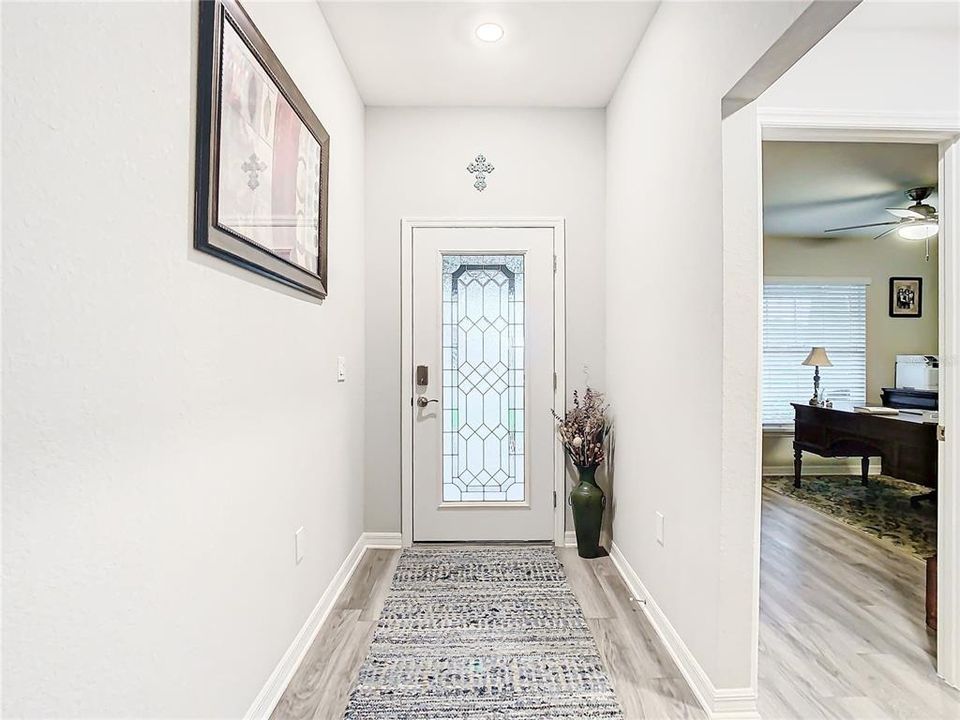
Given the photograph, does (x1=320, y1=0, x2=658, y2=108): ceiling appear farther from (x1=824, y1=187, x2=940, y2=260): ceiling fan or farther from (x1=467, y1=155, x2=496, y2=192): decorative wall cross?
(x1=824, y1=187, x2=940, y2=260): ceiling fan

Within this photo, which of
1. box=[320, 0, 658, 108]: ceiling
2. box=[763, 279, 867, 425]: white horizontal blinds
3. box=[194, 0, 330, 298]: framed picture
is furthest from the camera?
box=[763, 279, 867, 425]: white horizontal blinds

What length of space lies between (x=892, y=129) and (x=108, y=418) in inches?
98.7

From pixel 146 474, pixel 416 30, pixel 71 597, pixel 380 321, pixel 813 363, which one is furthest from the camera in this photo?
pixel 813 363

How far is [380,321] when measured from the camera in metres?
3.30

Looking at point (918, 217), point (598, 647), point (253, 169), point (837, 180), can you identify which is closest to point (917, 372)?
point (918, 217)

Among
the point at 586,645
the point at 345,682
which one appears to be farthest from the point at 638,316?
the point at 345,682

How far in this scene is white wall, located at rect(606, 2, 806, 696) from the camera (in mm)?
1715

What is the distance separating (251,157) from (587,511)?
2400 mm

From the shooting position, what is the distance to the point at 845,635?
2.24m

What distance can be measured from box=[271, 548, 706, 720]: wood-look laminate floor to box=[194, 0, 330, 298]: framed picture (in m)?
1.39

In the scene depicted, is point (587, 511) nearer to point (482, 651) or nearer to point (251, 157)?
point (482, 651)

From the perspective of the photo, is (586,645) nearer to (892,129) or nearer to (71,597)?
(71,597)

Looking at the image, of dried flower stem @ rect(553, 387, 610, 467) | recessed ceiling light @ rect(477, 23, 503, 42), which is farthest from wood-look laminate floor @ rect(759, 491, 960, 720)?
recessed ceiling light @ rect(477, 23, 503, 42)

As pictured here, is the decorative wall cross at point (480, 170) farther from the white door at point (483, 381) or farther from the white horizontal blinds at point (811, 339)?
the white horizontal blinds at point (811, 339)
